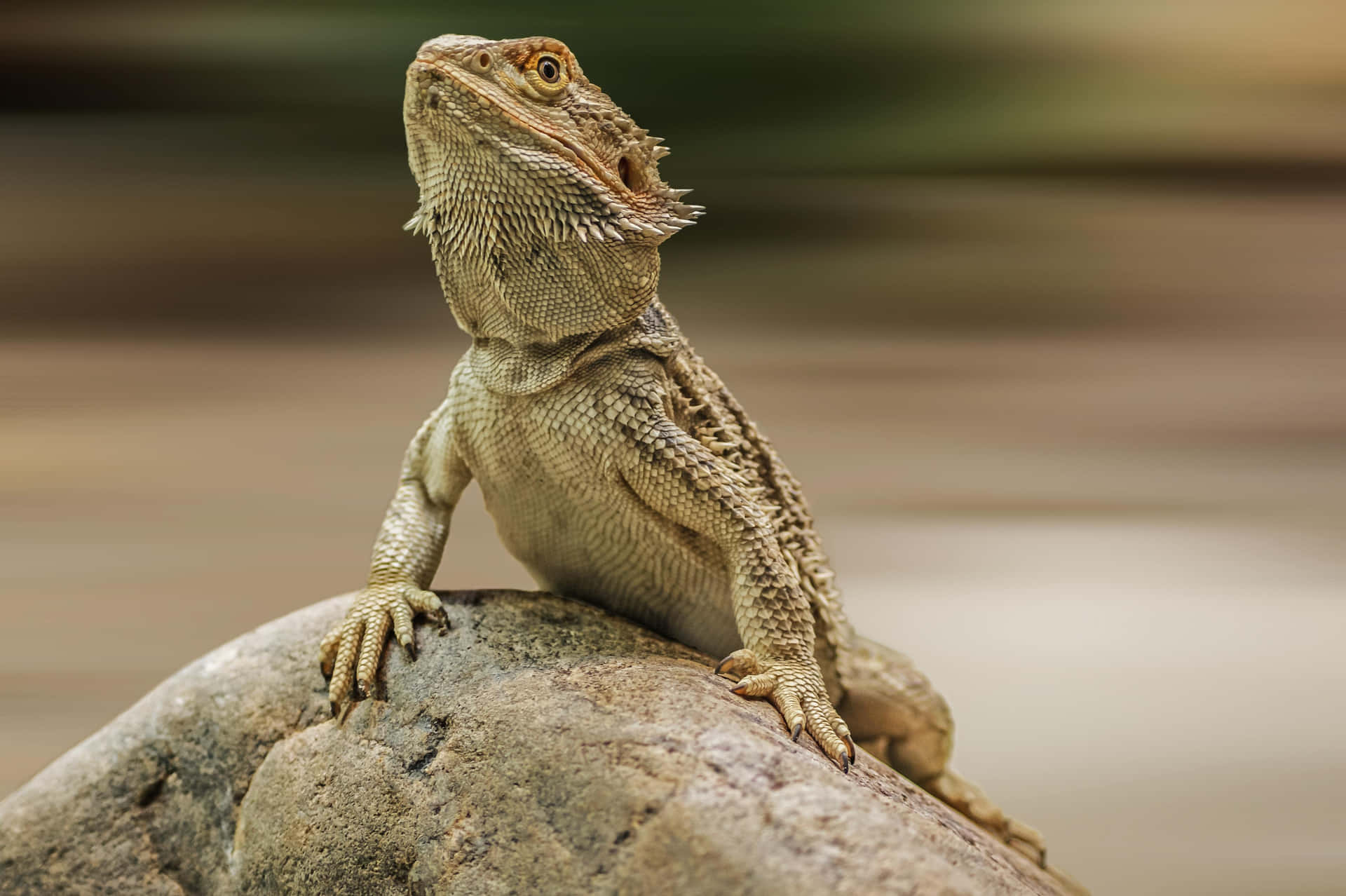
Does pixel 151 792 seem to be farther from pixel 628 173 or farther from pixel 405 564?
pixel 628 173

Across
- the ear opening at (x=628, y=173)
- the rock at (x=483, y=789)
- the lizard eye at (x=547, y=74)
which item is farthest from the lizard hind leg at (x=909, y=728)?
the lizard eye at (x=547, y=74)

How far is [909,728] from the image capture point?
152 inches

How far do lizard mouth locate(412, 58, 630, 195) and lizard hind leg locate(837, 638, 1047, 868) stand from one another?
2.10 m

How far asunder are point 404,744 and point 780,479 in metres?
1.51

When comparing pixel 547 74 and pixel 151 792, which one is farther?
pixel 151 792

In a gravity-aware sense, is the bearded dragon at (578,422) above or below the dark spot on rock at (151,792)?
above

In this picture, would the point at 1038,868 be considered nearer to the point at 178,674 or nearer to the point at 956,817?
the point at 956,817

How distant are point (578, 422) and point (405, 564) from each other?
0.81 m

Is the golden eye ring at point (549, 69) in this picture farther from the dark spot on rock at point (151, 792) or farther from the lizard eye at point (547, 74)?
the dark spot on rock at point (151, 792)

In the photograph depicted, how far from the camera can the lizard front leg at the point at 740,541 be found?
9.15ft

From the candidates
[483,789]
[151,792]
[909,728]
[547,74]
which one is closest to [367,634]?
[483,789]

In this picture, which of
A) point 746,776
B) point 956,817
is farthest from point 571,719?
point 956,817

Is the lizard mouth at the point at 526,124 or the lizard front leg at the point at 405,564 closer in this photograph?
the lizard mouth at the point at 526,124

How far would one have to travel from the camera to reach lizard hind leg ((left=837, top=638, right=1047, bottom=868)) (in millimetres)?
3793
